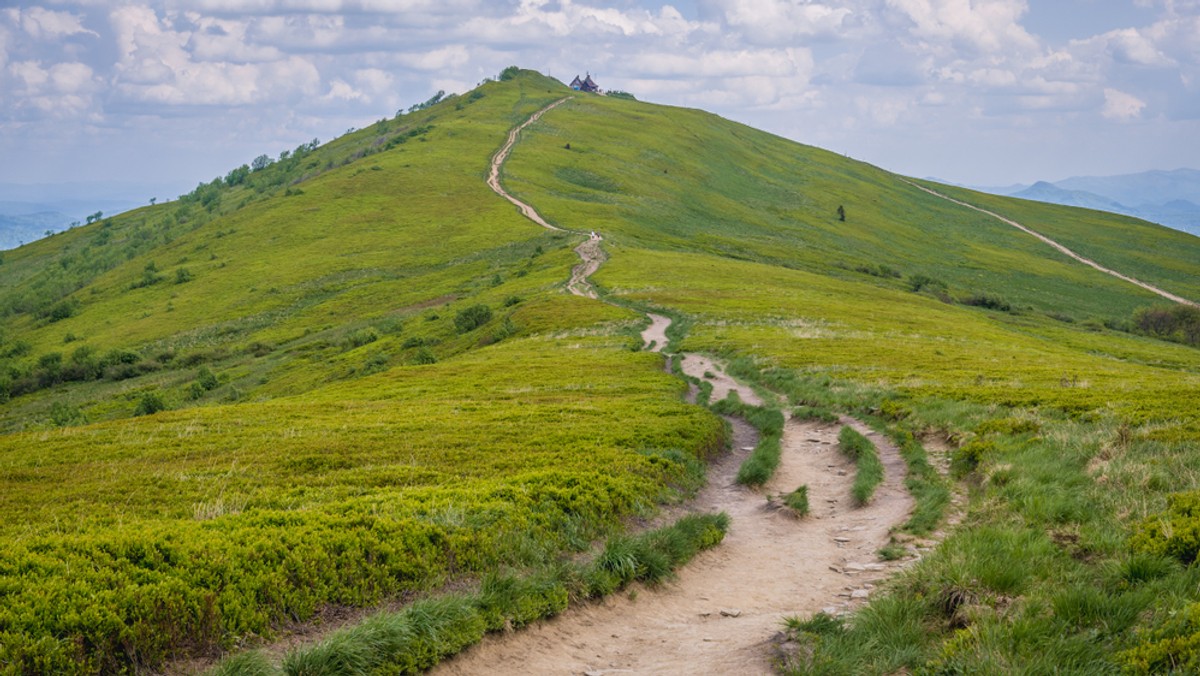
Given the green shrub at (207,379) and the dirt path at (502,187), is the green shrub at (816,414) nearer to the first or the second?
the green shrub at (207,379)

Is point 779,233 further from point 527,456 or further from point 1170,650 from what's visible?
point 1170,650

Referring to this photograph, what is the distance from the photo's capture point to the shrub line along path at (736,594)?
11.2 metres

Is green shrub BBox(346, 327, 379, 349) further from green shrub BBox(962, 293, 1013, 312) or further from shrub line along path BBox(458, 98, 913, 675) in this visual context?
green shrub BBox(962, 293, 1013, 312)

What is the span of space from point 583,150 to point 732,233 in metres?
57.7

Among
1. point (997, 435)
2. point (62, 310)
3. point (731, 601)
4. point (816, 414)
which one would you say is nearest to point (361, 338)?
point (816, 414)

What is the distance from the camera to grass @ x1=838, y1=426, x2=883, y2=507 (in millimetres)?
19997

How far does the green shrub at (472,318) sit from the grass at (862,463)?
5284 centimetres

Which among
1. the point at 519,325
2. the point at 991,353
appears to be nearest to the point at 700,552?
the point at 991,353

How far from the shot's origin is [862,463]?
2292 cm

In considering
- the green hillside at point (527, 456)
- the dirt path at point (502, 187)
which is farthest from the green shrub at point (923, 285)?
the dirt path at point (502, 187)

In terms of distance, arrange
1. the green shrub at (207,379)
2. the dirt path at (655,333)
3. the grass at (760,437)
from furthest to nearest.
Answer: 1. the green shrub at (207,379)
2. the dirt path at (655,333)
3. the grass at (760,437)

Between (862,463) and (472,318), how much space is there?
5758 cm

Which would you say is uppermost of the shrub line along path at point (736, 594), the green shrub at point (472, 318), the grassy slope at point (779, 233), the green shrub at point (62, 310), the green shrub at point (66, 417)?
the grassy slope at point (779, 233)

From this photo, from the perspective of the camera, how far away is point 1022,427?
21.9 m
